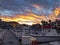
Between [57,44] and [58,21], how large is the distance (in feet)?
111

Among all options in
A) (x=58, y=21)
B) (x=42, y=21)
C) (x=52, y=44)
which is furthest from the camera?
(x=42, y=21)

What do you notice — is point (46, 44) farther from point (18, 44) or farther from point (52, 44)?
point (18, 44)

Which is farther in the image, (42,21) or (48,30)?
(42,21)

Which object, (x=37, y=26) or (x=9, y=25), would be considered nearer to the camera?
(x=37, y=26)

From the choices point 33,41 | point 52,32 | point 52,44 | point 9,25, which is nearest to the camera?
point 33,41

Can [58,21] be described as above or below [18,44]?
above

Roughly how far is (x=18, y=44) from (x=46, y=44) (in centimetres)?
321

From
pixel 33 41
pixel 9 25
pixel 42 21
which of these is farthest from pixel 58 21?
pixel 33 41

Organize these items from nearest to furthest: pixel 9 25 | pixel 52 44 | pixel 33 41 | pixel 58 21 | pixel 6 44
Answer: pixel 33 41
pixel 6 44
pixel 52 44
pixel 58 21
pixel 9 25

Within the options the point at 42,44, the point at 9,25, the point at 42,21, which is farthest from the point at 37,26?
the point at 42,44

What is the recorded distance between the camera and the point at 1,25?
244ft

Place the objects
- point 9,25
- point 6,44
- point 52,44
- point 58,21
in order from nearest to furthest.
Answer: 1. point 6,44
2. point 52,44
3. point 58,21
4. point 9,25

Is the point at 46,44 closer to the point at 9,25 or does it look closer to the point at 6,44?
the point at 6,44

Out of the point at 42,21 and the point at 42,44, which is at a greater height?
the point at 42,21
